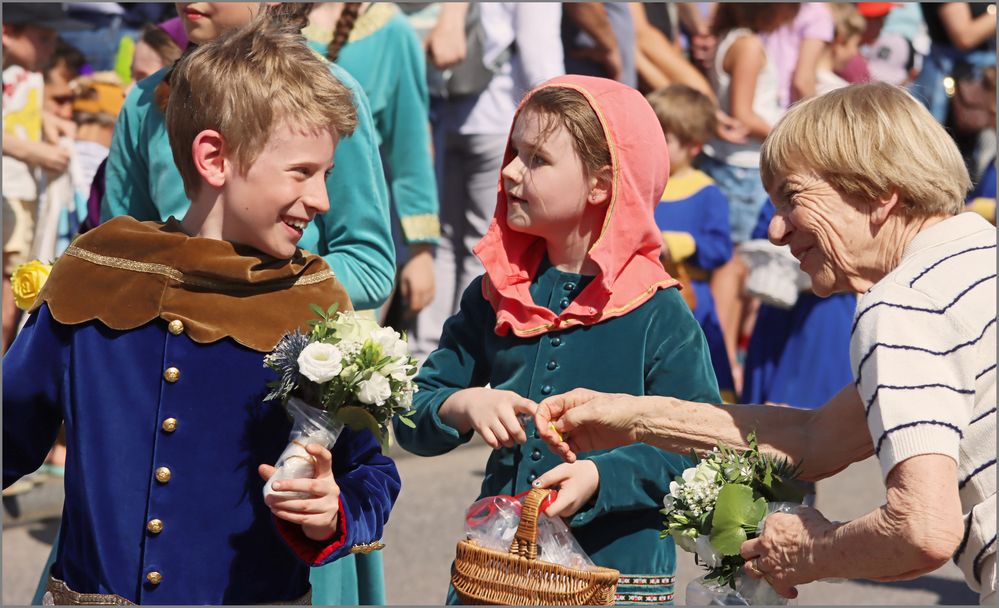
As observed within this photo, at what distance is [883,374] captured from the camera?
2791mm

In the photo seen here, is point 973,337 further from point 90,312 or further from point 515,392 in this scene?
point 90,312

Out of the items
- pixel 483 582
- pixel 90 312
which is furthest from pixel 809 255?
pixel 90 312

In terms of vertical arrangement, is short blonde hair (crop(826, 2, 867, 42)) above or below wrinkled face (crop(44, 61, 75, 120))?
below

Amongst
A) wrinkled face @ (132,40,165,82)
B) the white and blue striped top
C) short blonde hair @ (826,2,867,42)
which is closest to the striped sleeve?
→ the white and blue striped top

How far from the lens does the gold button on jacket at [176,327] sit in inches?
123

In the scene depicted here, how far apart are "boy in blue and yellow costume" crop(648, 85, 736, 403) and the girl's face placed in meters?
3.60

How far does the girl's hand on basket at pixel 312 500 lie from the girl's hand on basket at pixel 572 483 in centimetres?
58

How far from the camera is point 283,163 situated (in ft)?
10.6

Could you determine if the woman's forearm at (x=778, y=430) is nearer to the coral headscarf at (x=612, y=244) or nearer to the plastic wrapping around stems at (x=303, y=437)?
the coral headscarf at (x=612, y=244)

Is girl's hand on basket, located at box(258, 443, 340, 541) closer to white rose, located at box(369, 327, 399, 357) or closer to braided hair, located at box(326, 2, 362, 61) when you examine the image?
white rose, located at box(369, 327, 399, 357)

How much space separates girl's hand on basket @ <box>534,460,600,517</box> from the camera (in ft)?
11.2

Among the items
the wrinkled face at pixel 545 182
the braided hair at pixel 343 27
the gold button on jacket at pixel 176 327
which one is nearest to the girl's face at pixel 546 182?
the wrinkled face at pixel 545 182

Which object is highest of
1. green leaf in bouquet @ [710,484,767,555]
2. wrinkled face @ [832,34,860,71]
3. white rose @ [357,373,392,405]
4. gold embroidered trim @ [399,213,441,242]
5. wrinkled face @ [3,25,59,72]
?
white rose @ [357,373,392,405]

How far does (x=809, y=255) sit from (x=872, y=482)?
5668 millimetres
